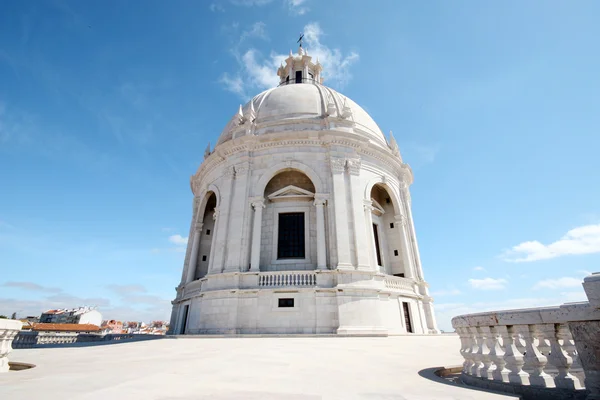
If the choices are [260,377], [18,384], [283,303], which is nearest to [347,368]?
[260,377]

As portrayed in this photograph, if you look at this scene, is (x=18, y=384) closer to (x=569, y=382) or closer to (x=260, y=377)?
(x=260, y=377)

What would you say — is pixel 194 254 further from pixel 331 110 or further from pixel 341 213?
pixel 331 110

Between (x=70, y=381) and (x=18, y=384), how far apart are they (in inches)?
23.9

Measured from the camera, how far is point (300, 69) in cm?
3522

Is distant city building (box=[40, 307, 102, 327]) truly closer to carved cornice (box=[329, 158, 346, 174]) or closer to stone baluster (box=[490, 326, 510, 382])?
carved cornice (box=[329, 158, 346, 174])

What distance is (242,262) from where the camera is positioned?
18.2m

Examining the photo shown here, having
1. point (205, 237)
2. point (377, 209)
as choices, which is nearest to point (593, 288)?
point (377, 209)

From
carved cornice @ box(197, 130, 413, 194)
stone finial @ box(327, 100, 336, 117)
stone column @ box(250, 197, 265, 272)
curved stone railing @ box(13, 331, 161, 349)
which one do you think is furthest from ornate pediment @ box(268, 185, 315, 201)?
curved stone railing @ box(13, 331, 161, 349)

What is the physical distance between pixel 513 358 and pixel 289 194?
17299 mm

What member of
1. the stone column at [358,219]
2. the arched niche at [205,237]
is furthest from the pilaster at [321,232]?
the arched niche at [205,237]

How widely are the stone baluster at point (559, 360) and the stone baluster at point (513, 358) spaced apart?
0.32 meters

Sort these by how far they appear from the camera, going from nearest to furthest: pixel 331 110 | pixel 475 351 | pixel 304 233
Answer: pixel 475 351, pixel 304 233, pixel 331 110

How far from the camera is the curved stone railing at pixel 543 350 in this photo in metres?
3.57

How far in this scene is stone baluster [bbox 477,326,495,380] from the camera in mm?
4273
